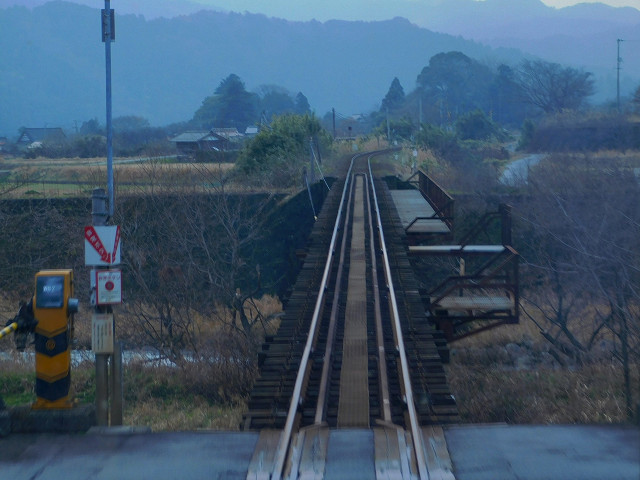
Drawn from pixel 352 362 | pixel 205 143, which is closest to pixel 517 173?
pixel 205 143

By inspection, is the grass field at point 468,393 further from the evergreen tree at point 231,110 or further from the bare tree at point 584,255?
the evergreen tree at point 231,110

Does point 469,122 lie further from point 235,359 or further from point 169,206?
point 235,359

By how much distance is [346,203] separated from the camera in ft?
70.7

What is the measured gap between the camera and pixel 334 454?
4.44m

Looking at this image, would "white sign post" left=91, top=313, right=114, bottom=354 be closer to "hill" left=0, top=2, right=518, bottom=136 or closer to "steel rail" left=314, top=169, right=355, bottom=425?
"steel rail" left=314, top=169, right=355, bottom=425

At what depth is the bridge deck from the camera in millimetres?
16891

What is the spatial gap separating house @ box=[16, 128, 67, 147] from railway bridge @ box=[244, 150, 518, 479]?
32.6 m

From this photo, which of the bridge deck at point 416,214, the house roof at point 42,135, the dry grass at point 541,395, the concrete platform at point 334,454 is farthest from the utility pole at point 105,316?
the house roof at point 42,135

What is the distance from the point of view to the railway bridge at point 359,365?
445 centimetres

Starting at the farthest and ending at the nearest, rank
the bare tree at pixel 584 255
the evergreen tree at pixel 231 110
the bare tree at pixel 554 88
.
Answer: the evergreen tree at pixel 231 110 < the bare tree at pixel 554 88 < the bare tree at pixel 584 255

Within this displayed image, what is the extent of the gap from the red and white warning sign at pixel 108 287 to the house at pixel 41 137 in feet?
A: 124

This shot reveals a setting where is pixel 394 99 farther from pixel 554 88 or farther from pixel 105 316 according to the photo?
pixel 105 316

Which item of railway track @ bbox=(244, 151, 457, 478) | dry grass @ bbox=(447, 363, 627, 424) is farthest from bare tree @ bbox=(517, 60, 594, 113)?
railway track @ bbox=(244, 151, 457, 478)

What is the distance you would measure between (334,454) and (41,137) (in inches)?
2137
